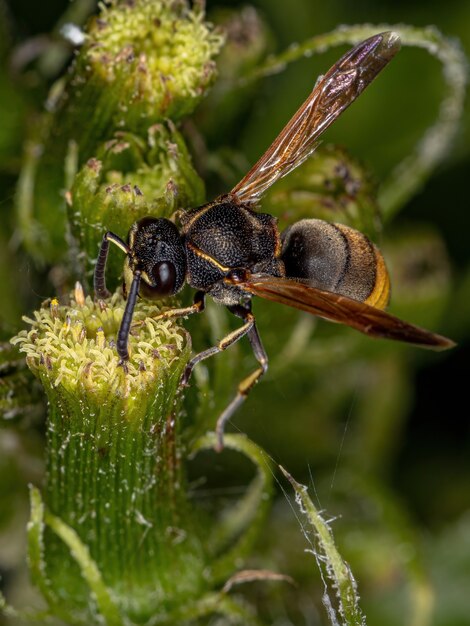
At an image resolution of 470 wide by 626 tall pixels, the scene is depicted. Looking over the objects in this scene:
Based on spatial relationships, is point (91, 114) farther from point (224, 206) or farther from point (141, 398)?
point (141, 398)

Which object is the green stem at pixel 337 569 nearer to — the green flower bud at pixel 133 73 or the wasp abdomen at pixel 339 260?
the wasp abdomen at pixel 339 260

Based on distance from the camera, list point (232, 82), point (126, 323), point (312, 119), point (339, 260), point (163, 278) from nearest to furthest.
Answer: point (126, 323) < point (163, 278) < point (339, 260) < point (312, 119) < point (232, 82)

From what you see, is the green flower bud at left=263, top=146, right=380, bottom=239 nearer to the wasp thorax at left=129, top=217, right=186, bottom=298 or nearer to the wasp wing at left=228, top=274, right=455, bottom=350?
the wasp wing at left=228, top=274, right=455, bottom=350

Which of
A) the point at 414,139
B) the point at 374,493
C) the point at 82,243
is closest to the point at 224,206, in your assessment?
the point at 82,243

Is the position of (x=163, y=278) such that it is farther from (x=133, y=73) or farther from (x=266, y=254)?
(x=133, y=73)

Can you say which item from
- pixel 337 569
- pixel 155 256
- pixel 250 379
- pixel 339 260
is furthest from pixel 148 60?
pixel 337 569

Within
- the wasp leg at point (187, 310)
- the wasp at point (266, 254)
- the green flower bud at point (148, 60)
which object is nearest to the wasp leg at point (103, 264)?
the wasp at point (266, 254)
